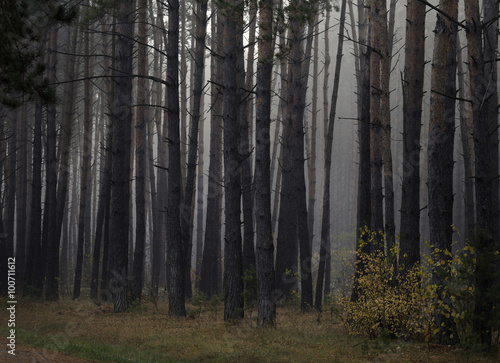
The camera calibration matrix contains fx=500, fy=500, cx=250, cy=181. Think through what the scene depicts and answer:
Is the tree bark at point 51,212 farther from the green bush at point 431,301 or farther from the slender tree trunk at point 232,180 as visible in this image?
the green bush at point 431,301

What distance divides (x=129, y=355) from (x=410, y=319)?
192 inches

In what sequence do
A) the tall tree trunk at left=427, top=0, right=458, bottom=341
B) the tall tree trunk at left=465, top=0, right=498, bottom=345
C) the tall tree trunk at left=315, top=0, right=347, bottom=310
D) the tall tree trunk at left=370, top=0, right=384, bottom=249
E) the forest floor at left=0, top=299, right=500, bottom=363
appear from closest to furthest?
the forest floor at left=0, top=299, right=500, bottom=363
the tall tree trunk at left=465, top=0, right=498, bottom=345
the tall tree trunk at left=427, top=0, right=458, bottom=341
the tall tree trunk at left=370, top=0, right=384, bottom=249
the tall tree trunk at left=315, top=0, right=347, bottom=310

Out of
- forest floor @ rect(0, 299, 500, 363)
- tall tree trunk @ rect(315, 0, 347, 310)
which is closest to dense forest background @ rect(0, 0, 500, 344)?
tall tree trunk @ rect(315, 0, 347, 310)

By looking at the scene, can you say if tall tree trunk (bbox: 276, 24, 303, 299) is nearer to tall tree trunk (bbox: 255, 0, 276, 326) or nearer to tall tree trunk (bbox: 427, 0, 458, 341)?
tall tree trunk (bbox: 255, 0, 276, 326)

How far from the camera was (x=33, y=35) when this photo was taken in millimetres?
7262

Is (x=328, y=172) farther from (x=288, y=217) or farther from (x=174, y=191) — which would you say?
(x=174, y=191)

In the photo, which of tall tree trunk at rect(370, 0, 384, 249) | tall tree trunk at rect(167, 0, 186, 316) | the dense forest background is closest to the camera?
the dense forest background

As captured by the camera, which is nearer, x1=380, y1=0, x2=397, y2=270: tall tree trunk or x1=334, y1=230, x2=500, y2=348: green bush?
x1=334, y1=230, x2=500, y2=348: green bush

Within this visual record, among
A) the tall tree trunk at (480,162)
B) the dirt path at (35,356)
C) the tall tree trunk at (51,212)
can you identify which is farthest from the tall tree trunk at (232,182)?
the tall tree trunk at (51,212)

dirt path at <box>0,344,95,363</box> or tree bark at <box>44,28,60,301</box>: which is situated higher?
tree bark at <box>44,28,60,301</box>

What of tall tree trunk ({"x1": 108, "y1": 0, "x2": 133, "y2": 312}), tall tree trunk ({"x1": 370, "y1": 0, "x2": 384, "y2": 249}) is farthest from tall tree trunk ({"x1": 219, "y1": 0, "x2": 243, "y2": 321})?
tall tree trunk ({"x1": 108, "y1": 0, "x2": 133, "y2": 312})

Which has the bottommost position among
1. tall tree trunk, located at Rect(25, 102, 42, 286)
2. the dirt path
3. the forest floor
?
the forest floor

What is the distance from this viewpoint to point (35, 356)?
22.5ft

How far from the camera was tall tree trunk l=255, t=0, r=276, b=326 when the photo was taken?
10.3 metres
